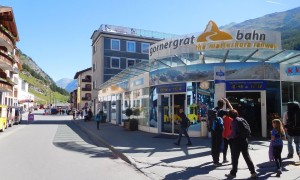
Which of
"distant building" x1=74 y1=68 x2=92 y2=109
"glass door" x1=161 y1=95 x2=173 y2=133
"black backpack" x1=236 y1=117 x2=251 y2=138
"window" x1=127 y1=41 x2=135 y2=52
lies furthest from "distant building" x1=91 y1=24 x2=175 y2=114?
"black backpack" x1=236 y1=117 x2=251 y2=138

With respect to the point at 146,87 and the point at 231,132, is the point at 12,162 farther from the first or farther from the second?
the point at 146,87

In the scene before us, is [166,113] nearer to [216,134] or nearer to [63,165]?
[216,134]

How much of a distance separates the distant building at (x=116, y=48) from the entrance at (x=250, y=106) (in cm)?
3009

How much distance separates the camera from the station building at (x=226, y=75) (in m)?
13.9

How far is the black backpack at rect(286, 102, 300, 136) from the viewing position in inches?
343

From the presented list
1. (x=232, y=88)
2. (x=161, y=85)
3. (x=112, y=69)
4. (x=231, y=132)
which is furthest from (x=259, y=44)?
(x=112, y=69)

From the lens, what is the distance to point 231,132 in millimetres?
7328

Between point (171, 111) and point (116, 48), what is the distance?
30136mm

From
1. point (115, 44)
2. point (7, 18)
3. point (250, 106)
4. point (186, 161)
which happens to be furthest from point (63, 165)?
point (7, 18)

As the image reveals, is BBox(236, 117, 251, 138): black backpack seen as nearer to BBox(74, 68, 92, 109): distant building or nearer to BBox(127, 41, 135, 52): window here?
BBox(127, 41, 135, 52): window

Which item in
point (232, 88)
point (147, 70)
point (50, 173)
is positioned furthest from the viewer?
point (147, 70)

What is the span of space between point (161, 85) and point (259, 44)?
6449 mm

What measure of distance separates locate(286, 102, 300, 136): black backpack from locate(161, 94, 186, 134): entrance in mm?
7840

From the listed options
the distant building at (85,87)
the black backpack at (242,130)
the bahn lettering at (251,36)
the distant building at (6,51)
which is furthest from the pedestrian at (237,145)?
the distant building at (85,87)
